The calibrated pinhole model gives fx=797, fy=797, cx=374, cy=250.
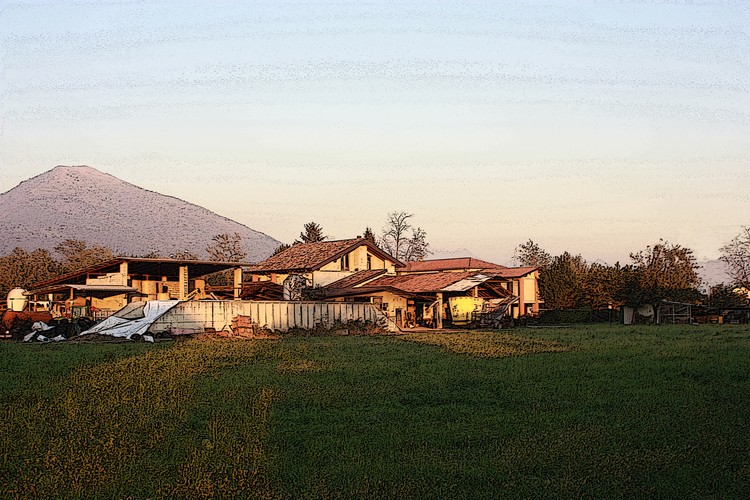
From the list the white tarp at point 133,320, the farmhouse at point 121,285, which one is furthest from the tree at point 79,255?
the white tarp at point 133,320

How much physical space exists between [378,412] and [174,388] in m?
4.58

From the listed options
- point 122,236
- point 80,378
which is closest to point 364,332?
point 80,378

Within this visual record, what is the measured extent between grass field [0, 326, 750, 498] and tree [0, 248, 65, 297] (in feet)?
209

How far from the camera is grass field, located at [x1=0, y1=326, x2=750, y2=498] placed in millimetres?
8109

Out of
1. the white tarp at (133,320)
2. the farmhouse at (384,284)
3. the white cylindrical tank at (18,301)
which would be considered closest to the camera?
the white tarp at (133,320)

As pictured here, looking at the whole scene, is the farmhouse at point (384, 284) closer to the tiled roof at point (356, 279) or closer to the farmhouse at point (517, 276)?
the tiled roof at point (356, 279)

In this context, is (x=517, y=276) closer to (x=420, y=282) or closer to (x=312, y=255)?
(x=420, y=282)

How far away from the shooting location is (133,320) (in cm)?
3531

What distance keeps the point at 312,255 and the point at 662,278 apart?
25.8 metres

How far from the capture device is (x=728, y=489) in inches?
316

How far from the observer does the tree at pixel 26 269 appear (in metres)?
78.6

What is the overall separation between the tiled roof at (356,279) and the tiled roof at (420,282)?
431mm

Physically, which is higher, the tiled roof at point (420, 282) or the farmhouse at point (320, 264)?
the farmhouse at point (320, 264)

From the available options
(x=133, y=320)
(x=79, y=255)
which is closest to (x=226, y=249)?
(x=79, y=255)
